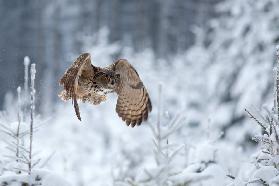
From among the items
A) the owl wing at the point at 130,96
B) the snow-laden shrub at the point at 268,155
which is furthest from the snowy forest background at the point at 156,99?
the owl wing at the point at 130,96

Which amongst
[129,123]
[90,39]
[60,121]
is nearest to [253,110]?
[129,123]

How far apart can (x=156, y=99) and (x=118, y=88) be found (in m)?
10.6

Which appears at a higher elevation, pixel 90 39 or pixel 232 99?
pixel 90 39

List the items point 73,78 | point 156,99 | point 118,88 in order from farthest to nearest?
point 156,99
point 118,88
point 73,78

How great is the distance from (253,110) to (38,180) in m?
1.00

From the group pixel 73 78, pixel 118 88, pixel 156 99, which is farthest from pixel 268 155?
pixel 156 99

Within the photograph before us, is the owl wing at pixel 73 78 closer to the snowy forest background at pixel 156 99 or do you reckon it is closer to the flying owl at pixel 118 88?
the flying owl at pixel 118 88

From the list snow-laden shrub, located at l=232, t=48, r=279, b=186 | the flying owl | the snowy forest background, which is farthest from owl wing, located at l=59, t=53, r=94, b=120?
snow-laden shrub, located at l=232, t=48, r=279, b=186

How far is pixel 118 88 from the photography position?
12.2ft

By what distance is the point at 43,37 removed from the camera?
2981 centimetres

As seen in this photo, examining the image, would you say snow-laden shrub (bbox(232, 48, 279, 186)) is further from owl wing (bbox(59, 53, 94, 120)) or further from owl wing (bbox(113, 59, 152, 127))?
owl wing (bbox(59, 53, 94, 120))

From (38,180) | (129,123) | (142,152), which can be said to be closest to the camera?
(38,180)

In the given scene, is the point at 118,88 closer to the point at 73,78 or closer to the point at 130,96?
the point at 130,96

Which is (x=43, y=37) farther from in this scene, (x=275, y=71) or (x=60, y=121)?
(x=275, y=71)
